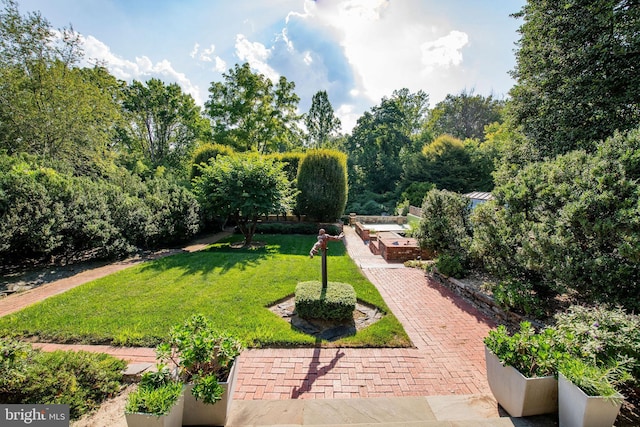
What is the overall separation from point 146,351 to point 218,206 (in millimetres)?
8128

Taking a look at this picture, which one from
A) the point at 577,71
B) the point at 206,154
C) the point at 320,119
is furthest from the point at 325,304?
the point at 320,119

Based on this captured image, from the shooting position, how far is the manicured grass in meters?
4.14

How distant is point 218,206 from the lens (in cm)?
1134

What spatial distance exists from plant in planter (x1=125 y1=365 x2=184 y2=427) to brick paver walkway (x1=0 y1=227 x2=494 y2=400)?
1.19 m

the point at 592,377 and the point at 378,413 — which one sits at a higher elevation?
the point at 592,377

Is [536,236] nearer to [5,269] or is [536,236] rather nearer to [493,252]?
[493,252]

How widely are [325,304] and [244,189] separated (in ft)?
24.5

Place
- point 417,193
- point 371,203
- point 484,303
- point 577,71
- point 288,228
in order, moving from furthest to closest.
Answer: point 371,203, point 417,193, point 288,228, point 577,71, point 484,303

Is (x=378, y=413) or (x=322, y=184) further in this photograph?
(x=322, y=184)

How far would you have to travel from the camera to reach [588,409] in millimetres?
1890

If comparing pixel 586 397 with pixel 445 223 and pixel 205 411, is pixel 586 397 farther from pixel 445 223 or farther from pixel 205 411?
pixel 445 223

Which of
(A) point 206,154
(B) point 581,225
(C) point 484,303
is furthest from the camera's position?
(A) point 206,154

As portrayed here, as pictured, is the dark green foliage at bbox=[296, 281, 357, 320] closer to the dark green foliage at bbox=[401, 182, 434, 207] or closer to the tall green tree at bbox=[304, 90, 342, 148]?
the dark green foliage at bbox=[401, 182, 434, 207]

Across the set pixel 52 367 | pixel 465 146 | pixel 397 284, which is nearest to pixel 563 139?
pixel 397 284
